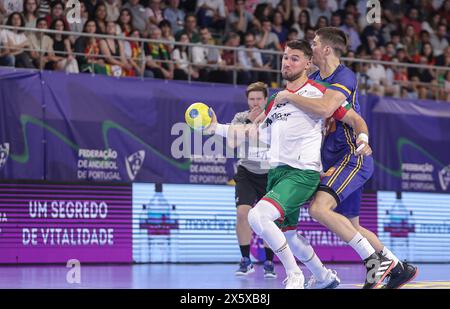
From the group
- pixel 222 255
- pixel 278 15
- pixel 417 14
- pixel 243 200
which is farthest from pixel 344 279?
pixel 417 14

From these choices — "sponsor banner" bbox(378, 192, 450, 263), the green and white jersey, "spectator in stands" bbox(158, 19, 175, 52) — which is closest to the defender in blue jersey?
the green and white jersey

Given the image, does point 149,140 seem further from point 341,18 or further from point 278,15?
point 341,18

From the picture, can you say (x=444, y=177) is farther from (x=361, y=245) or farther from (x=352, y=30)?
(x=361, y=245)

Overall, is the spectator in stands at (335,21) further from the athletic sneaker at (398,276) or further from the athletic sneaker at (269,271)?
the athletic sneaker at (398,276)

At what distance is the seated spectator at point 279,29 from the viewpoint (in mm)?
17672

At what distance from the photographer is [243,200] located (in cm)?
1141

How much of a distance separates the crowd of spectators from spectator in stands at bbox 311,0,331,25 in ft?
0.07

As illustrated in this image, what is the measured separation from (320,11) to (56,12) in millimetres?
6558

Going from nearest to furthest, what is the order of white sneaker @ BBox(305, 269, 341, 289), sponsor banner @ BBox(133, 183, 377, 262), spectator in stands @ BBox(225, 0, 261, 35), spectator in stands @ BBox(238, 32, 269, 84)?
white sneaker @ BBox(305, 269, 341, 289) → sponsor banner @ BBox(133, 183, 377, 262) → spectator in stands @ BBox(238, 32, 269, 84) → spectator in stands @ BBox(225, 0, 261, 35)

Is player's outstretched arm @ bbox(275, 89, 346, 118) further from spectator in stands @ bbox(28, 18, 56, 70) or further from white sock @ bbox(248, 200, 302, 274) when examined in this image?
spectator in stands @ bbox(28, 18, 56, 70)

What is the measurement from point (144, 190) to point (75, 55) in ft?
8.26

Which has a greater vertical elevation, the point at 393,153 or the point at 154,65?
the point at 154,65

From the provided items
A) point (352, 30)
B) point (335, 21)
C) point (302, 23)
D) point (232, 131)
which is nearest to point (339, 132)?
point (232, 131)

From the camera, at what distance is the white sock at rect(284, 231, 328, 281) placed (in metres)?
8.30
